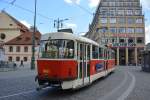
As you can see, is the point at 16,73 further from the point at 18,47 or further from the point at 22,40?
the point at 22,40

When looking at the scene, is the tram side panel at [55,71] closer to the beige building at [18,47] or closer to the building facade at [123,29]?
the beige building at [18,47]

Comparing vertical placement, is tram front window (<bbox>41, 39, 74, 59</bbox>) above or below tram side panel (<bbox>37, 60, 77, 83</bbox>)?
above

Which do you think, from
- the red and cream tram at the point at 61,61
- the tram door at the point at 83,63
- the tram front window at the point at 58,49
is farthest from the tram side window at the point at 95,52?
the tram front window at the point at 58,49

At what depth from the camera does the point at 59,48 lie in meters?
13.2

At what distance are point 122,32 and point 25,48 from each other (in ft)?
113

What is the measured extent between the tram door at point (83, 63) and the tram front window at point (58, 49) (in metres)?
0.91

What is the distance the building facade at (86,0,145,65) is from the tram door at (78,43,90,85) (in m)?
75.2

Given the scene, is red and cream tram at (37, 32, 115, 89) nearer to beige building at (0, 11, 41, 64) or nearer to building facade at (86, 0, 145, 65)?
beige building at (0, 11, 41, 64)

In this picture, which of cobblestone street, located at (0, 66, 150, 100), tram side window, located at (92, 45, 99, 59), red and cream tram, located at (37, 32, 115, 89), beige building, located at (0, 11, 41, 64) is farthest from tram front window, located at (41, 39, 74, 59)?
beige building, located at (0, 11, 41, 64)

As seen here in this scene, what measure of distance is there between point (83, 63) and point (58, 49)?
2252mm

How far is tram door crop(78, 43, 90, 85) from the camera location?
14376 mm

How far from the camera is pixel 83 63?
1496 cm

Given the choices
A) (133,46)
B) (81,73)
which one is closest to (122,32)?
(133,46)

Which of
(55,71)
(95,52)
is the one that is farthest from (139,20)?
(55,71)
